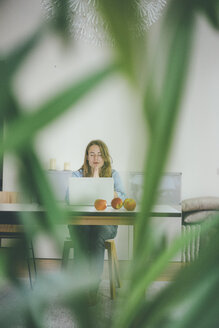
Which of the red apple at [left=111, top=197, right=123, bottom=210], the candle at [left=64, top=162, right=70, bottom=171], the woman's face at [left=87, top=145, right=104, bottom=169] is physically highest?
the woman's face at [left=87, top=145, right=104, bottom=169]

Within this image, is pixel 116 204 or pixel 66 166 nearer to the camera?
pixel 116 204

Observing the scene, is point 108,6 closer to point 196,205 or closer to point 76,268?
point 76,268

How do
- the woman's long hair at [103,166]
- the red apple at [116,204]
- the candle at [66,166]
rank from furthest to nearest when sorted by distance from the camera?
the candle at [66,166], the woman's long hair at [103,166], the red apple at [116,204]

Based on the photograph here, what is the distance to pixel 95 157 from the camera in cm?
268


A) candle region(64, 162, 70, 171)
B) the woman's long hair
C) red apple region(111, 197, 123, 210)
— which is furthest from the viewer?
candle region(64, 162, 70, 171)

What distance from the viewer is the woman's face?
2.65 m

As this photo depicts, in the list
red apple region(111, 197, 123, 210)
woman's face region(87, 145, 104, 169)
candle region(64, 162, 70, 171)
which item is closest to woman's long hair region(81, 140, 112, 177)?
woman's face region(87, 145, 104, 169)

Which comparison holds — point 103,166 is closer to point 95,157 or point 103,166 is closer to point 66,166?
point 95,157

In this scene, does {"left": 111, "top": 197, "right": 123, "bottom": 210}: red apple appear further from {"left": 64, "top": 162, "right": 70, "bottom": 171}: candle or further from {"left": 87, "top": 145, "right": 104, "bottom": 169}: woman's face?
{"left": 64, "top": 162, "right": 70, "bottom": 171}: candle

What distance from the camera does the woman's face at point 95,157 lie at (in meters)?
2.65

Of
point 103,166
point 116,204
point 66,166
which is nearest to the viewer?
point 116,204

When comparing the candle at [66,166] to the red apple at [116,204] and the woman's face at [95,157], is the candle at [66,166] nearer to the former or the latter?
the woman's face at [95,157]

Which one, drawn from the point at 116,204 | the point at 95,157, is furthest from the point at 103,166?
the point at 116,204

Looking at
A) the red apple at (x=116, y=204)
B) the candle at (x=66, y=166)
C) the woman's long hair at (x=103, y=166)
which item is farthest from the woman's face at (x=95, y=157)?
the candle at (x=66, y=166)
